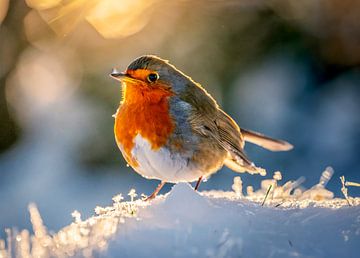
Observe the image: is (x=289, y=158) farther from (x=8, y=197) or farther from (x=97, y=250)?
(x=97, y=250)

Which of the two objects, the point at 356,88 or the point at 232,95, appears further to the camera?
the point at 356,88

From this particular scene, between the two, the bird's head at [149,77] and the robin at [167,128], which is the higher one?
the bird's head at [149,77]

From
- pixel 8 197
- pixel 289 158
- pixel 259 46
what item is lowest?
pixel 8 197

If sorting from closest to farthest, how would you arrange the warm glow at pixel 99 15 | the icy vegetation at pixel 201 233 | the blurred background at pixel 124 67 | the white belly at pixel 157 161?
the icy vegetation at pixel 201 233 < the white belly at pixel 157 161 < the warm glow at pixel 99 15 < the blurred background at pixel 124 67

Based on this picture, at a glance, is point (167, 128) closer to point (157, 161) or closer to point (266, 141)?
point (157, 161)

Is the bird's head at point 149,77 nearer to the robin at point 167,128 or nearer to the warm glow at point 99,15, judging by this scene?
the robin at point 167,128

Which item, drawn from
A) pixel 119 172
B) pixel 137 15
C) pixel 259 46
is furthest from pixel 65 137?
pixel 259 46

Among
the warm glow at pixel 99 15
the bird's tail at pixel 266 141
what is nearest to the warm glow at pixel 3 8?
the warm glow at pixel 99 15

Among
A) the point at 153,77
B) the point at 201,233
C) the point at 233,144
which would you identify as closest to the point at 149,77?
the point at 153,77

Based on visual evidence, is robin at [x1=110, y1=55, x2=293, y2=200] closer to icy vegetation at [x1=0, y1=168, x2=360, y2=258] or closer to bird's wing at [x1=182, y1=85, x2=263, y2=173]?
bird's wing at [x1=182, y1=85, x2=263, y2=173]
